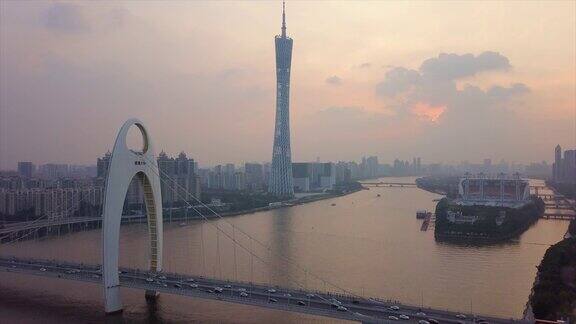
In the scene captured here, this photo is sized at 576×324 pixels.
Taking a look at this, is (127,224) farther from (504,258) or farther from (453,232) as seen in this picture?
(504,258)

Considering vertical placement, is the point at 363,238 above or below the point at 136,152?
below

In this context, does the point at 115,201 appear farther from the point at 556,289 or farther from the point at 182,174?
the point at 182,174

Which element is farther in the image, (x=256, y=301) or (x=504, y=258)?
(x=504, y=258)

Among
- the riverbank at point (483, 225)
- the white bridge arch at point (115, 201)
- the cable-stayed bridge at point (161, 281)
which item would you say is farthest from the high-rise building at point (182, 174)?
the white bridge arch at point (115, 201)

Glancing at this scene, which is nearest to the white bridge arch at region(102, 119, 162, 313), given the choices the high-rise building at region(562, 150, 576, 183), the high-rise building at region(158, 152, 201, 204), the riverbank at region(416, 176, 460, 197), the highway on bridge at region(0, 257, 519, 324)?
the highway on bridge at region(0, 257, 519, 324)

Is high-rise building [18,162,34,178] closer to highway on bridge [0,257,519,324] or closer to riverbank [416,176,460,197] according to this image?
riverbank [416,176,460,197]

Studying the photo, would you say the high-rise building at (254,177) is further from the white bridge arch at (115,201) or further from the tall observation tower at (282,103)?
the white bridge arch at (115,201)

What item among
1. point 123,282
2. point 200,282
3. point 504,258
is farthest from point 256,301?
point 504,258
